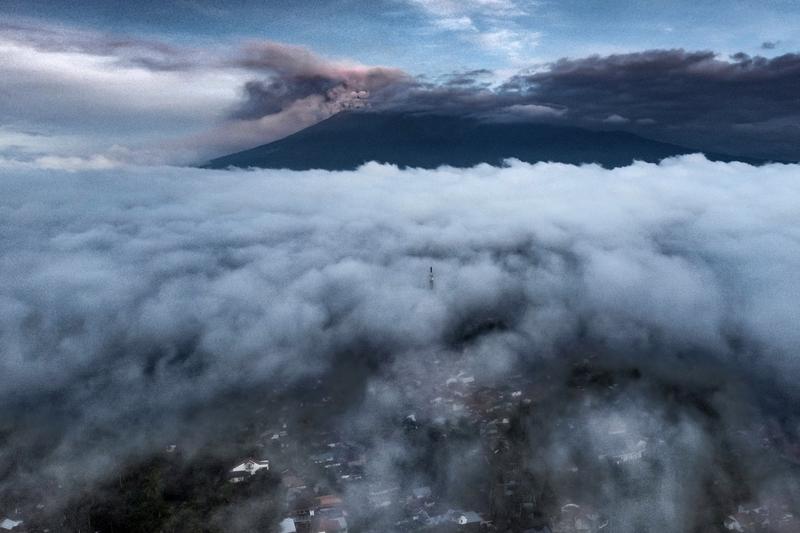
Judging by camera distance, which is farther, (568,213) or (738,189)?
(738,189)

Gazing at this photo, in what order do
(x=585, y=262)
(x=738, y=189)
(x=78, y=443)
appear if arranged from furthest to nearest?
1. (x=738, y=189)
2. (x=585, y=262)
3. (x=78, y=443)

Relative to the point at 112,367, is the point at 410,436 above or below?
below

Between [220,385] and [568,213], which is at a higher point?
[568,213]

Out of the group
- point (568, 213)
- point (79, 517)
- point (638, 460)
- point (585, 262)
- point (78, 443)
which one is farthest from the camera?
point (568, 213)

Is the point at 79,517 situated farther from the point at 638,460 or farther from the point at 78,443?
the point at 638,460

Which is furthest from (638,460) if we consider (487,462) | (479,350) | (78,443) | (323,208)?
(323,208)

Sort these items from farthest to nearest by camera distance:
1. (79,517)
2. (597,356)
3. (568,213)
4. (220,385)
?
(568,213), (597,356), (220,385), (79,517)

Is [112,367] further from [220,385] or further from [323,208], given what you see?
[323,208]

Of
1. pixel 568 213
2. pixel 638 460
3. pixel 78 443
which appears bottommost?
pixel 638 460

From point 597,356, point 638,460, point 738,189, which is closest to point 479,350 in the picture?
point 597,356
